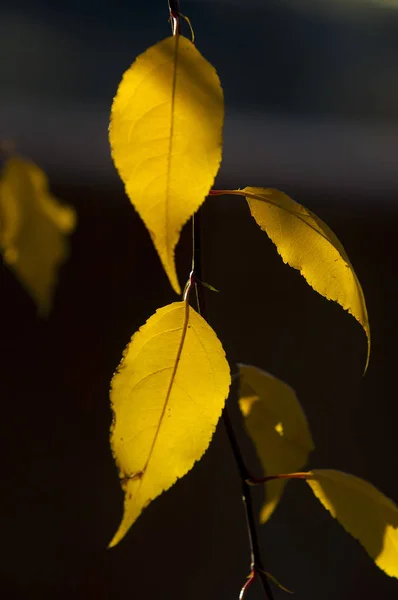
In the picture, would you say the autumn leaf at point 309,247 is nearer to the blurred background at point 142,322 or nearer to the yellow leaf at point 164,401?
the yellow leaf at point 164,401

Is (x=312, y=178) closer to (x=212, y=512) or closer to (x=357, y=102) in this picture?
(x=357, y=102)

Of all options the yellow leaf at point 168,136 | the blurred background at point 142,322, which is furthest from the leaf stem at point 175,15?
the blurred background at point 142,322

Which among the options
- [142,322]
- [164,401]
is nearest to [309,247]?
[164,401]

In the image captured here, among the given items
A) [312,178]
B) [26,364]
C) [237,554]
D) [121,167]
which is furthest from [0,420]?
[121,167]

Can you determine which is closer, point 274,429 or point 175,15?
point 175,15

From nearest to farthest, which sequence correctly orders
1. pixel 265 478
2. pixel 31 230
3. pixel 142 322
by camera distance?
pixel 31 230
pixel 265 478
pixel 142 322

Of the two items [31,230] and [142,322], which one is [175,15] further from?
[142,322]

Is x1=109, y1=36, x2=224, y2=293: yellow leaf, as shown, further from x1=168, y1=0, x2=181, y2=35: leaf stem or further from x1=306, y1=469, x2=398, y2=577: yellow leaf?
x1=306, y1=469, x2=398, y2=577: yellow leaf
